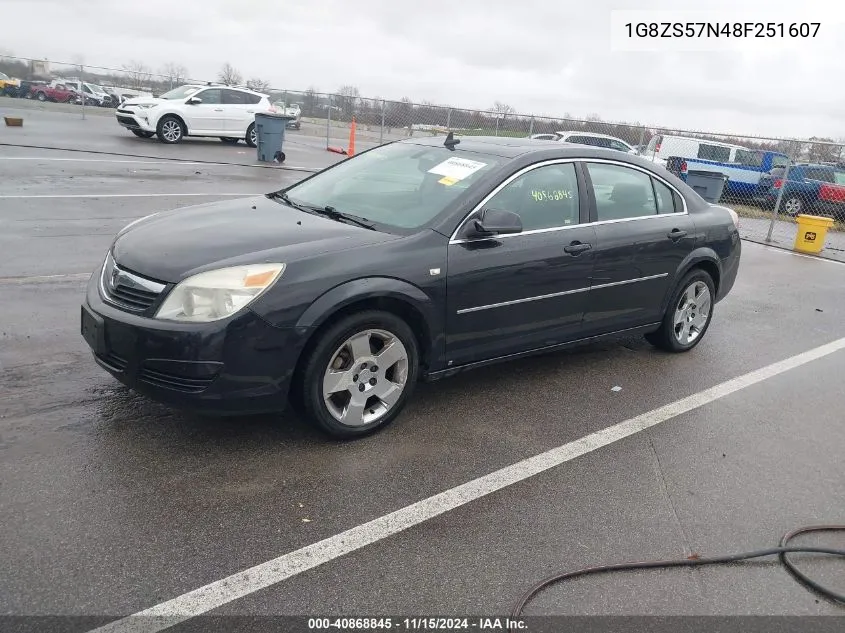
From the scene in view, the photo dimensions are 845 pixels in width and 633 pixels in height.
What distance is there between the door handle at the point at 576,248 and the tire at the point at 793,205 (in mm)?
15321

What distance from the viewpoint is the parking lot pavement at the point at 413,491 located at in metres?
2.81

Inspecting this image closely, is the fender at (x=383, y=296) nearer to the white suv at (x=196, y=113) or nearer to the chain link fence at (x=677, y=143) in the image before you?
the chain link fence at (x=677, y=143)

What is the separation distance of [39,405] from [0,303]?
6.32ft

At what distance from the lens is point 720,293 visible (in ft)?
20.2

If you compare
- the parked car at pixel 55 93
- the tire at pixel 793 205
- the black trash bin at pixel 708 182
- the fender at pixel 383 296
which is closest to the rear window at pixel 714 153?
the tire at pixel 793 205

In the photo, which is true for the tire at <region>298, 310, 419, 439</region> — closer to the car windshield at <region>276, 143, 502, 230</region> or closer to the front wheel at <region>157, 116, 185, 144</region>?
the car windshield at <region>276, 143, 502, 230</region>

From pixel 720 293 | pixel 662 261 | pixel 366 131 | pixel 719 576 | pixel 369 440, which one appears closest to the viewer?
pixel 719 576

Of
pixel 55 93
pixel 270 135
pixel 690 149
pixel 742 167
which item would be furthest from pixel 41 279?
pixel 55 93

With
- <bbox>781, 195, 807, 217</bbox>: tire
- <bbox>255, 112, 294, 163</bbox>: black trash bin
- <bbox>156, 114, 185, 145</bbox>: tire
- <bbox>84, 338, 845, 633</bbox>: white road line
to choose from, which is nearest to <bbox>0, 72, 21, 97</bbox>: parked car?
<bbox>156, 114, 185, 145</bbox>: tire

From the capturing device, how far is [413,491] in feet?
11.6

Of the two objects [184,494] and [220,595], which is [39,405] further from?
[220,595]

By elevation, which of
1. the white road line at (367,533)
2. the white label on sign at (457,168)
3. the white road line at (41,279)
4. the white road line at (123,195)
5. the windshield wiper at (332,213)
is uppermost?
the white label on sign at (457,168)

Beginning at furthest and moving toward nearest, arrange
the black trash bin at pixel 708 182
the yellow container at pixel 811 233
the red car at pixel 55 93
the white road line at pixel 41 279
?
the red car at pixel 55 93
the black trash bin at pixel 708 182
the yellow container at pixel 811 233
the white road line at pixel 41 279

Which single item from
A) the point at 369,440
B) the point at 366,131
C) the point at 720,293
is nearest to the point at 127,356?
the point at 369,440
